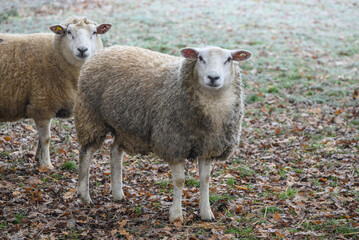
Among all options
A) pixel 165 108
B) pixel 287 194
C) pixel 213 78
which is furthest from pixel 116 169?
pixel 287 194

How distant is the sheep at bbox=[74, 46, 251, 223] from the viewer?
5.02 m

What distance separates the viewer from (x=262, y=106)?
9.88m

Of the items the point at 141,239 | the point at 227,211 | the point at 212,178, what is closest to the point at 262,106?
the point at 212,178

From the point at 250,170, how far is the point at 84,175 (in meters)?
2.54

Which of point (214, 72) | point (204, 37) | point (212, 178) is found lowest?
point (212, 178)

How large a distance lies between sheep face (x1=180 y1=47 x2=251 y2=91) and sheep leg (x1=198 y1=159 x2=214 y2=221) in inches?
37.4

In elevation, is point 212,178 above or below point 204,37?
below

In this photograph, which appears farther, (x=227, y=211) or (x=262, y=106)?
(x=262, y=106)

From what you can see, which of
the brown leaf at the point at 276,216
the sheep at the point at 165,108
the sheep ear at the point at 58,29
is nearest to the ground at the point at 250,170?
the brown leaf at the point at 276,216

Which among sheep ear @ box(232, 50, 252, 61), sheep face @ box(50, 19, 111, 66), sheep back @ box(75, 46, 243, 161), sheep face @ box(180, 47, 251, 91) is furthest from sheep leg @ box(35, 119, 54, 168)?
sheep ear @ box(232, 50, 252, 61)

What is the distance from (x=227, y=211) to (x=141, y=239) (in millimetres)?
1231

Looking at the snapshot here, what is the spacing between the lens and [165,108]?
5.20 meters

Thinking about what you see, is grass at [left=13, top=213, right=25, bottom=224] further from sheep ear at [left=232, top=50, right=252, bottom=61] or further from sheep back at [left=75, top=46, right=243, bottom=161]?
sheep ear at [left=232, top=50, right=252, bottom=61]

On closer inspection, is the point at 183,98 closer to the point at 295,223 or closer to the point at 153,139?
the point at 153,139
